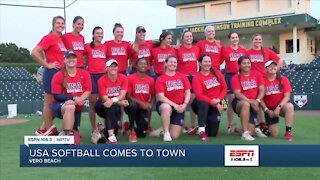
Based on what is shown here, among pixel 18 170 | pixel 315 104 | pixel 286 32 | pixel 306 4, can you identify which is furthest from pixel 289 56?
pixel 18 170

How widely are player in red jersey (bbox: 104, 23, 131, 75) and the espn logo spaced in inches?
145

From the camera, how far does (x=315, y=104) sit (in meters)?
16.6

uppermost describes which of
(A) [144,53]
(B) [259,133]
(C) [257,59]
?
(A) [144,53]

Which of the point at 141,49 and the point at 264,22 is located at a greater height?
the point at 264,22

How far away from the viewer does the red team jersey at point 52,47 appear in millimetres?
6055

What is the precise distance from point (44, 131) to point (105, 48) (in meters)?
1.67

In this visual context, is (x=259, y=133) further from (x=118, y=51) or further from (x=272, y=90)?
(x=118, y=51)

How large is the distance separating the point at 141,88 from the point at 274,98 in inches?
88.2

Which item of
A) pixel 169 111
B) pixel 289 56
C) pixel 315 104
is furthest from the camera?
pixel 289 56

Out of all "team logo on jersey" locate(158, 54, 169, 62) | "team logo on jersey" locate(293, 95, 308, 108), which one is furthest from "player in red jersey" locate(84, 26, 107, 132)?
"team logo on jersey" locate(293, 95, 308, 108)

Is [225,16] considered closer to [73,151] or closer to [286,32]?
[286,32]

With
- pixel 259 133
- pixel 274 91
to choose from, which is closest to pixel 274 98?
pixel 274 91

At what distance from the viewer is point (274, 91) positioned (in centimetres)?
660

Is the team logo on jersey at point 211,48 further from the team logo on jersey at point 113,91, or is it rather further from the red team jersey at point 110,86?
the team logo on jersey at point 113,91
